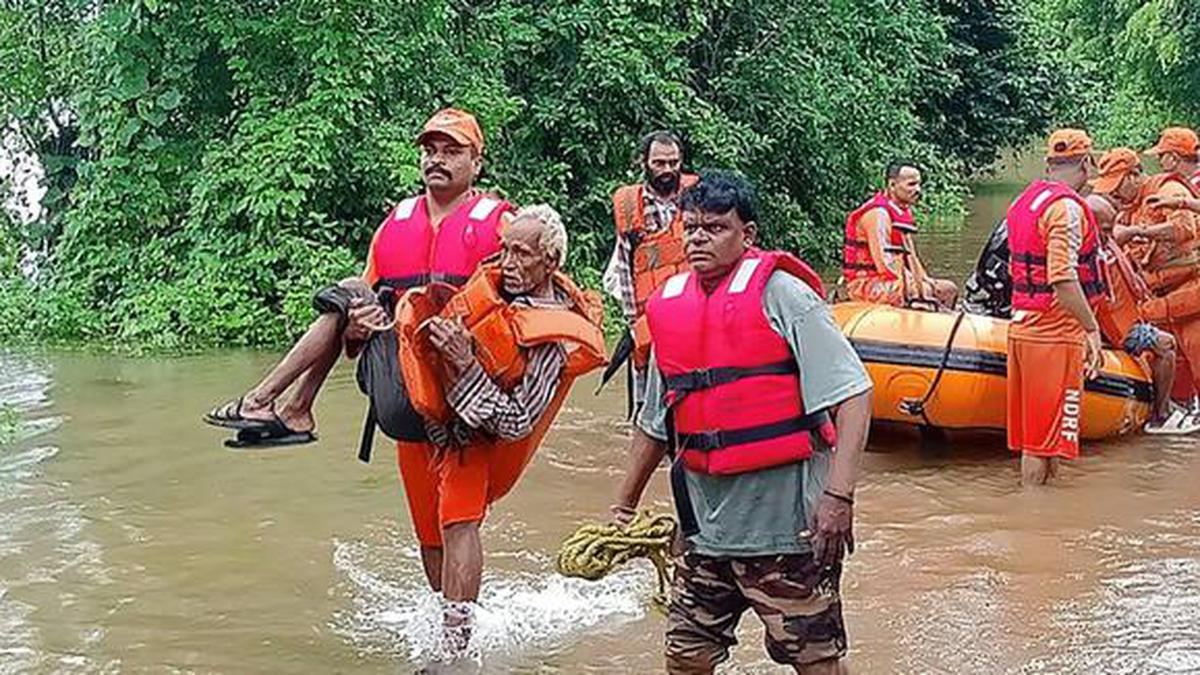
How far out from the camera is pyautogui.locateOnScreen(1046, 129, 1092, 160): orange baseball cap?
794 cm

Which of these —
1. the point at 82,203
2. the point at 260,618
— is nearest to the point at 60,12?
the point at 82,203

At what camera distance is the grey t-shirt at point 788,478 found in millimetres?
4039

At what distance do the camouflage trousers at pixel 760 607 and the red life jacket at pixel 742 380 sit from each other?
268 mm

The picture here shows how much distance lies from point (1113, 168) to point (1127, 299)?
102 centimetres

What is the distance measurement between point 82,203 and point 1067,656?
32.7ft

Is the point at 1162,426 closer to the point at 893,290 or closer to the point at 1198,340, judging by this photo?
the point at 1198,340

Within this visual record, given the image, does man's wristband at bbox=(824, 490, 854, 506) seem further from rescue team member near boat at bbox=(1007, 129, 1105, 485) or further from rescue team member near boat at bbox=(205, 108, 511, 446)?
rescue team member near boat at bbox=(1007, 129, 1105, 485)

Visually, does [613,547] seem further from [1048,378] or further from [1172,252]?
[1172,252]

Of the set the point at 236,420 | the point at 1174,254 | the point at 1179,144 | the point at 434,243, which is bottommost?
the point at 236,420

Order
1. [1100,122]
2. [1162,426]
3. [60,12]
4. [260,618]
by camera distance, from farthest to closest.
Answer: [1100,122], [60,12], [1162,426], [260,618]

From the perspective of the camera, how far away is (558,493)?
8.16 m

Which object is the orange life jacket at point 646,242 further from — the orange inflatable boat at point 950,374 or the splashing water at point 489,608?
the splashing water at point 489,608

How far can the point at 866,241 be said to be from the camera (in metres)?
9.64

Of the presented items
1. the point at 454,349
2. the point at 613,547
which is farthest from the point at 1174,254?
the point at 454,349
